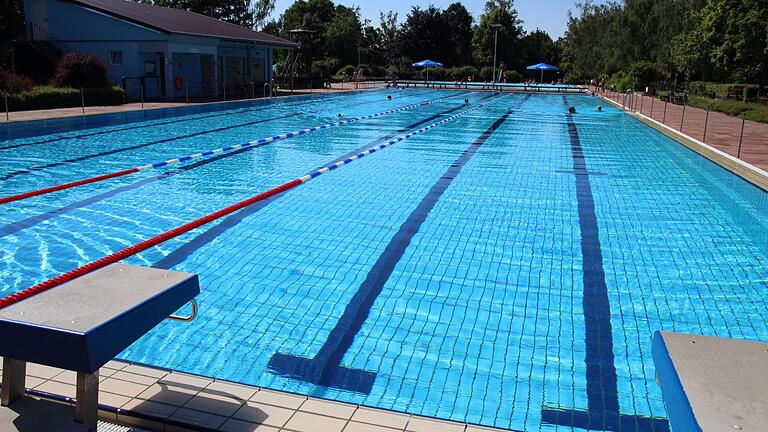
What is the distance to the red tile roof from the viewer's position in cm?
2305

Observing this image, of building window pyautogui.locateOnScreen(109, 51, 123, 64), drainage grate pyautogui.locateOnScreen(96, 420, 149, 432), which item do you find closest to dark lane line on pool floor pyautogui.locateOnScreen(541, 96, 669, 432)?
drainage grate pyautogui.locateOnScreen(96, 420, 149, 432)

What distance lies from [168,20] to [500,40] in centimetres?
3770

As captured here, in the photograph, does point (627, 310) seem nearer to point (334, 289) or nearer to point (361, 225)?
point (334, 289)

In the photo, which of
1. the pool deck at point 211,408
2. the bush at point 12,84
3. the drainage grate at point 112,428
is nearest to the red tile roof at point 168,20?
the bush at point 12,84

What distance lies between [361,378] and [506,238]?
3.29 m

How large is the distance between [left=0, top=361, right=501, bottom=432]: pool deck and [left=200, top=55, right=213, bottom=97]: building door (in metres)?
25.3

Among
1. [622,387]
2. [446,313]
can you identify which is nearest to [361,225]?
[446,313]

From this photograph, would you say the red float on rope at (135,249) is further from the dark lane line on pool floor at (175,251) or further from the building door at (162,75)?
the building door at (162,75)

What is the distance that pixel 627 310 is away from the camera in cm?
482

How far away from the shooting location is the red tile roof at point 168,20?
23.0 m

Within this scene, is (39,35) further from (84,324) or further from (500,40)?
(500,40)

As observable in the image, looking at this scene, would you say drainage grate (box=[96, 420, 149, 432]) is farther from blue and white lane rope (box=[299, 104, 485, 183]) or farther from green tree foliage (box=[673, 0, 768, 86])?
green tree foliage (box=[673, 0, 768, 86])

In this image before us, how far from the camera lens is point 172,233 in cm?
594

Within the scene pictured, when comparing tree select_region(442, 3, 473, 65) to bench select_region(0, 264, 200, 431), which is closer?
bench select_region(0, 264, 200, 431)
